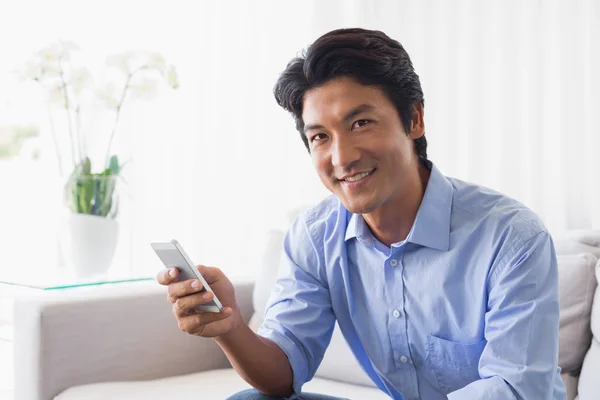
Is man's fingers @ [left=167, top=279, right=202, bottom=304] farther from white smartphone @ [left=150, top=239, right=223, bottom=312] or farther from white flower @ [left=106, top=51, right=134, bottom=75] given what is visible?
white flower @ [left=106, top=51, right=134, bottom=75]

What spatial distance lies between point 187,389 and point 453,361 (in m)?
0.84

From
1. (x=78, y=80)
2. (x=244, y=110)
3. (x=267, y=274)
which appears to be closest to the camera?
(x=267, y=274)

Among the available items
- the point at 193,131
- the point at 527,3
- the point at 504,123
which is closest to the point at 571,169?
the point at 504,123

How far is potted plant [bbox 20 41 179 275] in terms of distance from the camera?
2.37 meters

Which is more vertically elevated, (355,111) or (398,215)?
(355,111)

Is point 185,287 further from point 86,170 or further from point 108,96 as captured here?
point 108,96

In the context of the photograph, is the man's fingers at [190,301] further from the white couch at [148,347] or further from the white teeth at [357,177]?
the white couch at [148,347]

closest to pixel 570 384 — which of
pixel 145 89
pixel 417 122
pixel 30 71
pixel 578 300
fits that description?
pixel 578 300

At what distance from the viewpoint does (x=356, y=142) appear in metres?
1.33

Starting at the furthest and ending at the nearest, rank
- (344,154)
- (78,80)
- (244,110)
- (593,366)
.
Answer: (244,110), (78,80), (593,366), (344,154)

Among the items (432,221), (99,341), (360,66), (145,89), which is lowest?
(99,341)

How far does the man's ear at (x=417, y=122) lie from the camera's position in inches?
56.5

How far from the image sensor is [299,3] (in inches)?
129

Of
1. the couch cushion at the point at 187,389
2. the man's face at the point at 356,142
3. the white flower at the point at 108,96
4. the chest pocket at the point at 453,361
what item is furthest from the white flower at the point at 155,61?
the chest pocket at the point at 453,361
